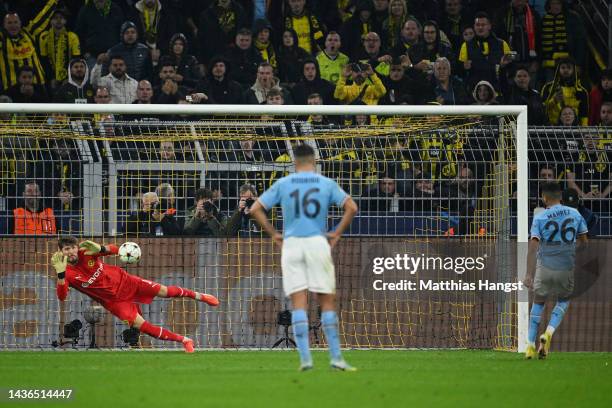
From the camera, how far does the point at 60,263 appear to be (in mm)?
14398

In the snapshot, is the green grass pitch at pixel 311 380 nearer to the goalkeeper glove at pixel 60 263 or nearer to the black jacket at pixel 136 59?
the goalkeeper glove at pixel 60 263

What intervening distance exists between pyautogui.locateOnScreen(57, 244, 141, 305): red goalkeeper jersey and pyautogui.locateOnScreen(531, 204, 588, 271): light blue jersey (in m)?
5.08

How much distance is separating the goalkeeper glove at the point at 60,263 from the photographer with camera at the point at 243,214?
8.39ft

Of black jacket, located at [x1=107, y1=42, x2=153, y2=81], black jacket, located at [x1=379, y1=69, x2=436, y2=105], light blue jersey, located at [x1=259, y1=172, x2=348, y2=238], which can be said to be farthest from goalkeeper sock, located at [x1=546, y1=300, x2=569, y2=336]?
black jacket, located at [x1=107, y1=42, x2=153, y2=81]

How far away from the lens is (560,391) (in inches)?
370

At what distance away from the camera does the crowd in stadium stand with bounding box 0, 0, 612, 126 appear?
63.1 feet

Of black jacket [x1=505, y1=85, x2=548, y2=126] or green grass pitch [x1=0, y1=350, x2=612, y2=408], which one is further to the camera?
black jacket [x1=505, y1=85, x2=548, y2=126]

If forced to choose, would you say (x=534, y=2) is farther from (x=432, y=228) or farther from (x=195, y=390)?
(x=195, y=390)

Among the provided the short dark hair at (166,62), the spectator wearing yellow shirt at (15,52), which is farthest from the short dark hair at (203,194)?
the spectator wearing yellow shirt at (15,52)

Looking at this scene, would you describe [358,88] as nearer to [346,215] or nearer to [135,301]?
[135,301]

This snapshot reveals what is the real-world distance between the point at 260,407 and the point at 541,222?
20.4ft

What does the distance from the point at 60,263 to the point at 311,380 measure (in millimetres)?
5483

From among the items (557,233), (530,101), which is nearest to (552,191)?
(557,233)

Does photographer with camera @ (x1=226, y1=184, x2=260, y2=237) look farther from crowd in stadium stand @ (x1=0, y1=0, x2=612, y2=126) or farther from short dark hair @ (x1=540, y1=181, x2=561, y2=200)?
short dark hair @ (x1=540, y1=181, x2=561, y2=200)
